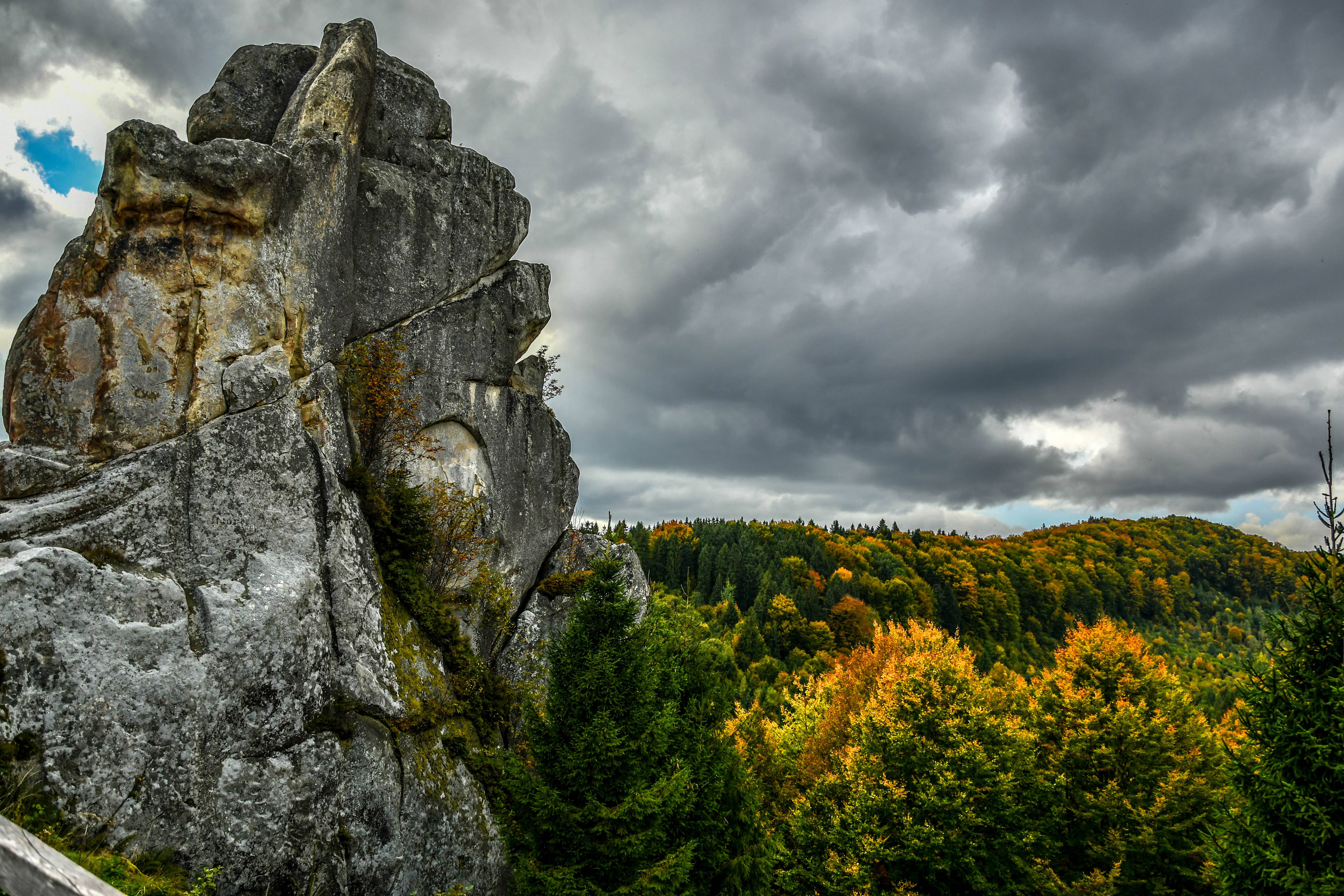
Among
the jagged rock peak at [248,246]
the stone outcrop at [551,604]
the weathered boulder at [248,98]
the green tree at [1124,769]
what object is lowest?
the green tree at [1124,769]

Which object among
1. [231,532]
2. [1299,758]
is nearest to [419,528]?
[231,532]

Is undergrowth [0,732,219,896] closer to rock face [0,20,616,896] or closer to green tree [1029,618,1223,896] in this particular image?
rock face [0,20,616,896]

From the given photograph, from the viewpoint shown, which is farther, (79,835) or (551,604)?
(551,604)

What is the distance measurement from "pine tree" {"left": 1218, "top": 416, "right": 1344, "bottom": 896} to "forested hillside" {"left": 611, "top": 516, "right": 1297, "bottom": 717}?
21.5 metres

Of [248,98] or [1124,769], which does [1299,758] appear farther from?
[248,98]

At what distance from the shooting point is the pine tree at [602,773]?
11438 millimetres

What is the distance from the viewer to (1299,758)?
10984mm

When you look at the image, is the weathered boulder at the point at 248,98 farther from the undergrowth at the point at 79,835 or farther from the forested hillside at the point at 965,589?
the forested hillside at the point at 965,589

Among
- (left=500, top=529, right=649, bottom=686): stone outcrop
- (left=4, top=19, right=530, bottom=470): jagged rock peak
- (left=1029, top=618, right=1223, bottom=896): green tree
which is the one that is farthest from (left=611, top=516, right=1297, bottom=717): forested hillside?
(left=4, top=19, right=530, bottom=470): jagged rock peak

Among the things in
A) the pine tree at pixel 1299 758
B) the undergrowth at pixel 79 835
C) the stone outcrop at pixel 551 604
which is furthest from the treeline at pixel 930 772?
the undergrowth at pixel 79 835

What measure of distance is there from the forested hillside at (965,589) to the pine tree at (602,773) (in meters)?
26.1

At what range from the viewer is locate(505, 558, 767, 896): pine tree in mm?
11438

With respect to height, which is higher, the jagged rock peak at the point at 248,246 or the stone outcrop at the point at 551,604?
the jagged rock peak at the point at 248,246

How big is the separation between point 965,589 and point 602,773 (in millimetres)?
113542
